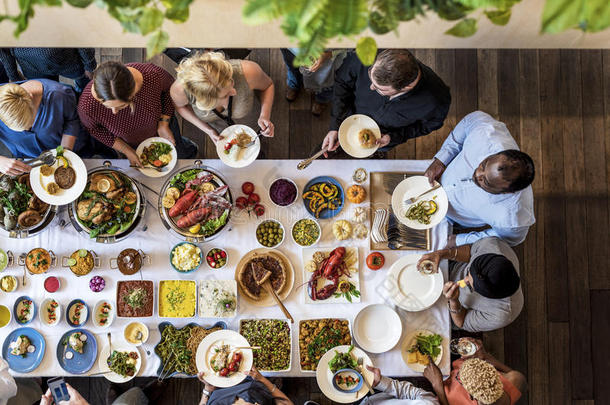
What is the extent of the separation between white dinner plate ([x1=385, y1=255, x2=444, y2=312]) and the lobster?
0.31 meters

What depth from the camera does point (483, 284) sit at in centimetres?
221

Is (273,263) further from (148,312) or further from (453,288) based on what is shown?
(453,288)

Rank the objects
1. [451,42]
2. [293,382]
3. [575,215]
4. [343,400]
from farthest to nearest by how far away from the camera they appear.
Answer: [575,215] < [293,382] < [343,400] < [451,42]

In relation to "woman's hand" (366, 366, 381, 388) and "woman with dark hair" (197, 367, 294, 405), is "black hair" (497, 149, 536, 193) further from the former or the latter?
"woman with dark hair" (197, 367, 294, 405)

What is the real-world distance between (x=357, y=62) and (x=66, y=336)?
2.44 metres

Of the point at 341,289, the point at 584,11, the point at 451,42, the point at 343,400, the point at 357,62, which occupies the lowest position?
the point at 343,400

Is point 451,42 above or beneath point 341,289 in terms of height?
above

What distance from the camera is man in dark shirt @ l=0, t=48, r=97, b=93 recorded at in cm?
278

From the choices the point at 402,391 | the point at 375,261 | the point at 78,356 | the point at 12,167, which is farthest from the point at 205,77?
the point at 402,391

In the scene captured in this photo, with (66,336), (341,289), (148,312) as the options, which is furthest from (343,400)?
(66,336)

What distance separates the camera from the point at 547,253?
3.60 metres

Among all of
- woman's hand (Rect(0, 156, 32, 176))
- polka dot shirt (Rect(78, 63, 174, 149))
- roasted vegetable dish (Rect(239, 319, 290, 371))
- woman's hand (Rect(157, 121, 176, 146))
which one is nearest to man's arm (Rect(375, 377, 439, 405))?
roasted vegetable dish (Rect(239, 319, 290, 371))

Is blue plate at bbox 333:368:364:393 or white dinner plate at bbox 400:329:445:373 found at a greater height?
white dinner plate at bbox 400:329:445:373

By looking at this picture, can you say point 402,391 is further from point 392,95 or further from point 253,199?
point 392,95
